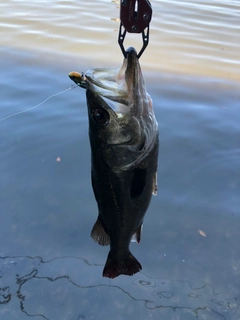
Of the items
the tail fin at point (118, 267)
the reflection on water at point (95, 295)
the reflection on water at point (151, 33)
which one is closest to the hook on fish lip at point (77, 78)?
the tail fin at point (118, 267)

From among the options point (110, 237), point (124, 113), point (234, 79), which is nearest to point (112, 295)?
point (110, 237)

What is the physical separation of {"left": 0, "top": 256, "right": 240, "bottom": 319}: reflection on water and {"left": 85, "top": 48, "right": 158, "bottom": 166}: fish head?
1524 millimetres

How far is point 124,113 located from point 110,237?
2.58 feet

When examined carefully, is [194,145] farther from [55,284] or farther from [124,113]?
[124,113]

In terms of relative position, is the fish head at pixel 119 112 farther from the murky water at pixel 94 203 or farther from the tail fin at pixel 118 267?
the murky water at pixel 94 203

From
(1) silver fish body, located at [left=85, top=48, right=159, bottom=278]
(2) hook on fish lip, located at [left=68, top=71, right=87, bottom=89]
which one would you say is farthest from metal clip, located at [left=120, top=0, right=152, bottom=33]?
(2) hook on fish lip, located at [left=68, top=71, right=87, bottom=89]

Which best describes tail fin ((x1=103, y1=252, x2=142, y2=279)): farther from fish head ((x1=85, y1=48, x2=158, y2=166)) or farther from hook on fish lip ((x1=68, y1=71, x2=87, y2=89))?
hook on fish lip ((x1=68, y1=71, x2=87, y2=89))

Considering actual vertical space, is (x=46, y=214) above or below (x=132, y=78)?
below

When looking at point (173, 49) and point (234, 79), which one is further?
point (173, 49)

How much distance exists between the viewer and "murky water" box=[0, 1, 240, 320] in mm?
2971

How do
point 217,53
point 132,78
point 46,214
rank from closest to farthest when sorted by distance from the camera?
point 132,78 → point 46,214 → point 217,53

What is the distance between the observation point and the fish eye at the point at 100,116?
6.01 feet

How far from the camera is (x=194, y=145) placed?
14.7 feet

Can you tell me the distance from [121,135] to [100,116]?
0.46 feet
